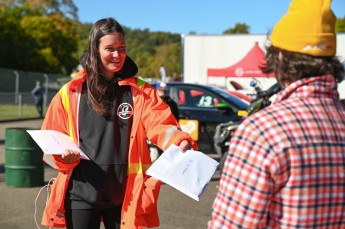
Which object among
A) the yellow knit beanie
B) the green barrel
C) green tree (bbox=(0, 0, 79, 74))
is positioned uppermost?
green tree (bbox=(0, 0, 79, 74))

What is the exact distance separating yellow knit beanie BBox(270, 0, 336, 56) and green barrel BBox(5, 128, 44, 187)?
738cm

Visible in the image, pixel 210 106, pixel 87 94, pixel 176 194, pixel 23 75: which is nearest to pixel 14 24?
pixel 23 75

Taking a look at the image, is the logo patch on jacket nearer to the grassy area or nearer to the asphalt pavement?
the asphalt pavement

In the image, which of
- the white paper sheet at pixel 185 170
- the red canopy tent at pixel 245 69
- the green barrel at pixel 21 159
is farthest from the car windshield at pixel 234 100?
the white paper sheet at pixel 185 170

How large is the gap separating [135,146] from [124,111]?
22 cm

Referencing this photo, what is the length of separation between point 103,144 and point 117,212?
1.34 feet

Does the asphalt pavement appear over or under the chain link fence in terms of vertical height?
under

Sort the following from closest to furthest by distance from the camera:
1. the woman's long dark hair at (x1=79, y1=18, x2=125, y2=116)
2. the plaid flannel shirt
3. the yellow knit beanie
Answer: the plaid flannel shirt, the yellow knit beanie, the woman's long dark hair at (x1=79, y1=18, x2=125, y2=116)

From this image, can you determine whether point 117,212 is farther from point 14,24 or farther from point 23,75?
point 14,24

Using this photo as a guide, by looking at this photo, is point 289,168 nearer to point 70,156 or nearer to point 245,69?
point 70,156

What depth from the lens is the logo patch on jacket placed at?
3461 mm


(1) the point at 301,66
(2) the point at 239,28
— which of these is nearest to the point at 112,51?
(1) the point at 301,66

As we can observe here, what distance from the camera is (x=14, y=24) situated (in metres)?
54.8

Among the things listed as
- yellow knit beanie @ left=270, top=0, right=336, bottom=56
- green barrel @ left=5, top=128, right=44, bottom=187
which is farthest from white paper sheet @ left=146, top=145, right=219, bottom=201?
green barrel @ left=5, top=128, right=44, bottom=187
